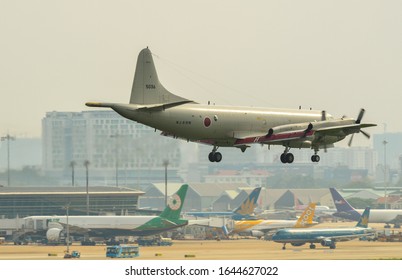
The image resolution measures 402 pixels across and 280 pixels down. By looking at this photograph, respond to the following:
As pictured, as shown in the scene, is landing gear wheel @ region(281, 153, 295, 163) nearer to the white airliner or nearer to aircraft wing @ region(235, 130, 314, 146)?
the white airliner

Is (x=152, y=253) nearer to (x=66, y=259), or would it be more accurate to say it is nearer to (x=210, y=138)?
(x=66, y=259)

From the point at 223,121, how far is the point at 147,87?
8.25 metres

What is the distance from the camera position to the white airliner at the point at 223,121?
10250 centimetres

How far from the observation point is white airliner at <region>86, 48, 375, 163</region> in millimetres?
102500

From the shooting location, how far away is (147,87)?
108 m

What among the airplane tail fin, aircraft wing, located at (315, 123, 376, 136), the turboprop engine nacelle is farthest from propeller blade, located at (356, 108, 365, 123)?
the airplane tail fin

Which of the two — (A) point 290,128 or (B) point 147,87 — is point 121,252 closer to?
(B) point 147,87

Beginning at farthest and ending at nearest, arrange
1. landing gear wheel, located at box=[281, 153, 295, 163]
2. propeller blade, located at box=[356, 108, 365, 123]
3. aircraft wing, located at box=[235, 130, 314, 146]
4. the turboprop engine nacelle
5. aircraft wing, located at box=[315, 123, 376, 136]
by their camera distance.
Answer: propeller blade, located at box=[356, 108, 365, 123] → aircraft wing, located at box=[315, 123, 376, 136] → the turboprop engine nacelle → landing gear wheel, located at box=[281, 153, 295, 163] → aircraft wing, located at box=[235, 130, 314, 146]

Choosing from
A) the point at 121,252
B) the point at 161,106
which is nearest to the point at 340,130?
the point at 161,106

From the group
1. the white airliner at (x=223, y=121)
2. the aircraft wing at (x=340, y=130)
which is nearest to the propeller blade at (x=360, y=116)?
the white airliner at (x=223, y=121)
